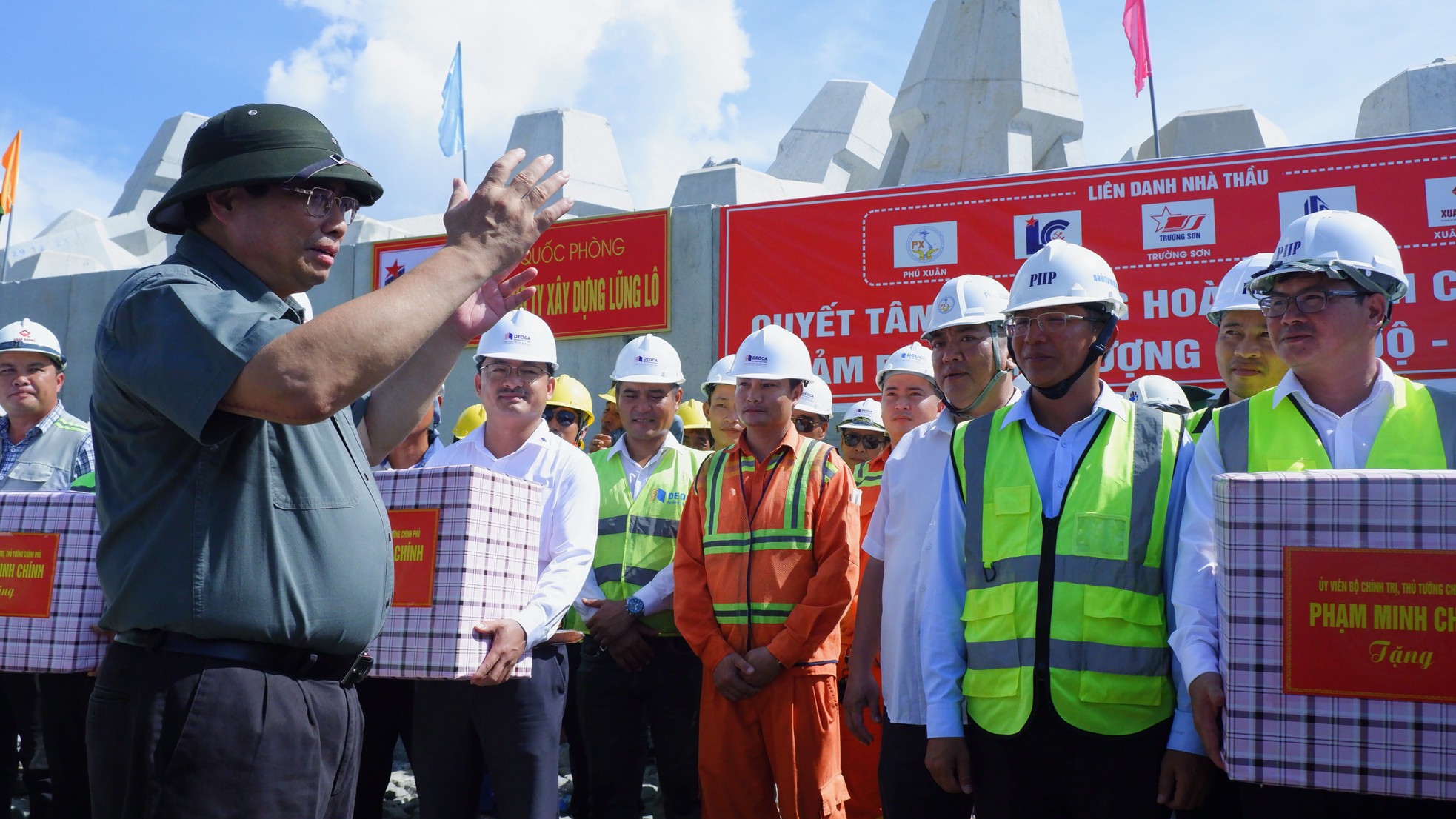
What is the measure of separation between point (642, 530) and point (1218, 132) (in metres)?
10.3

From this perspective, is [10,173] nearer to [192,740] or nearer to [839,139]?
[839,139]

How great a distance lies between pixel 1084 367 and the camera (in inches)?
126

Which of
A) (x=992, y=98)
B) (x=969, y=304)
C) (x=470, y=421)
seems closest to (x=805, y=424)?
(x=470, y=421)

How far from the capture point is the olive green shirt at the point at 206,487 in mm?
1826

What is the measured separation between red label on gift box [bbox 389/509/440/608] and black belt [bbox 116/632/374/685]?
1223 millimetres

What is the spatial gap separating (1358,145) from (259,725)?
330 inches

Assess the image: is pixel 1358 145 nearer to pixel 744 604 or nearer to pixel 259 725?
pixel 744 604

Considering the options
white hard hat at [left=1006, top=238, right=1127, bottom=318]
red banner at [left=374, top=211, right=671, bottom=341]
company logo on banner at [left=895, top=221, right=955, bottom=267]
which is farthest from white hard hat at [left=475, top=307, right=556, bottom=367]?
red banner at [left=374, top=211, right=671, bottom=341]

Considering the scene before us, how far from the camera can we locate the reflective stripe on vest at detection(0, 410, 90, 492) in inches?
207

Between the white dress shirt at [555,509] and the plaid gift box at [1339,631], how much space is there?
2.23 m

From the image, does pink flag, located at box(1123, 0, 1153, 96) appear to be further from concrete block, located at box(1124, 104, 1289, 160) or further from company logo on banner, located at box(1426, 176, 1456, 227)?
company logo on banner, located at box(1426, 176, 1456, 227)

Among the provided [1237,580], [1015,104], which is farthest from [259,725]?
[1015,104]

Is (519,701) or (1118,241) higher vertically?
(1118,241)

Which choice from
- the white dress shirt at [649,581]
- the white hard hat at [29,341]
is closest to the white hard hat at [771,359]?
the white dress shirt at [649,581]
